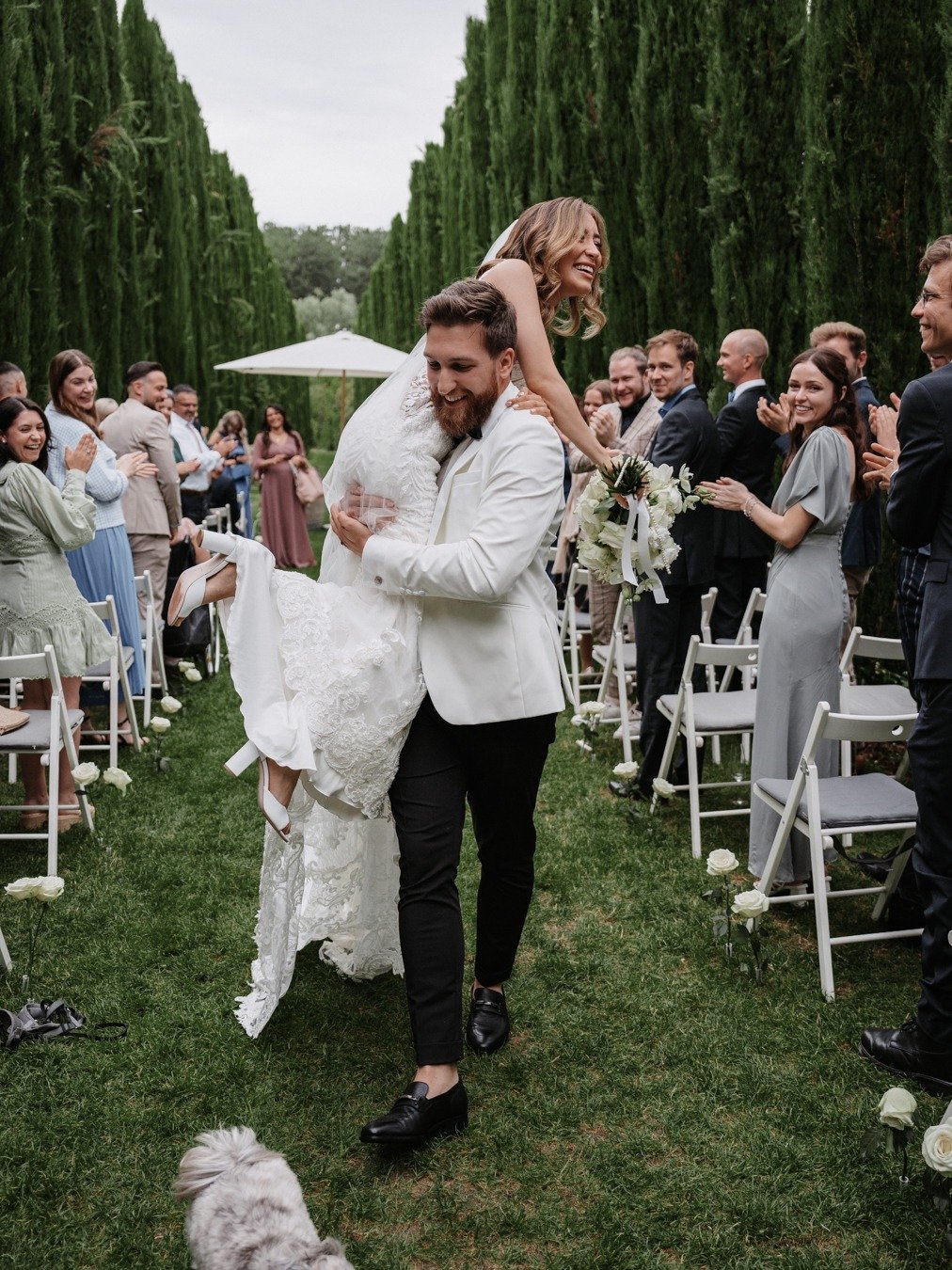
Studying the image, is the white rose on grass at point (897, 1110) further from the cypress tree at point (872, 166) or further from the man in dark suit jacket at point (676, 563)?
the cypress tree at point (872, 166)

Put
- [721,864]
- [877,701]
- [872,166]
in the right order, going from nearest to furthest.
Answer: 1. [721,864]
2. [877,701]
3. [872,166]

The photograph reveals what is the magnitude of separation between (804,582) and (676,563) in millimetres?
1260

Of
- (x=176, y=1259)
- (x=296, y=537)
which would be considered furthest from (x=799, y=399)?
(x=296, y=537)

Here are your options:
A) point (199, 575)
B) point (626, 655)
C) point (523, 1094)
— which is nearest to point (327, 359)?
point (626, 655)

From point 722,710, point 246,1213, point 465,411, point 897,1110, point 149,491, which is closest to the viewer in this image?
point 246,1213

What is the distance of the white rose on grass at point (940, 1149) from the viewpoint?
230 centimetres

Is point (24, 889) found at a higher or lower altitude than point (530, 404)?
lower

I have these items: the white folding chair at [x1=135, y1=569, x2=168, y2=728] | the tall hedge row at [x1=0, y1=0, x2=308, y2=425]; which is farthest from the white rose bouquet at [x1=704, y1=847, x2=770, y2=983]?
the tall hedge row at [x1=0, y1=0, x2=308, y2=425]

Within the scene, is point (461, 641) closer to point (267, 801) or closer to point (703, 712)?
point (267, 801)

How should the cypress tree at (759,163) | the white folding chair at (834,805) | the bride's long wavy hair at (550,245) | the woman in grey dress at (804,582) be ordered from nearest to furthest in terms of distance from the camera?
the bride's long wavy hair at (550,245)
the white folding chair at (834,805)
the woman in grey dress at (804,582)
the cypress tree at (759,163)

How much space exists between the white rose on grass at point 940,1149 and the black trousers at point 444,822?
3.73 ft

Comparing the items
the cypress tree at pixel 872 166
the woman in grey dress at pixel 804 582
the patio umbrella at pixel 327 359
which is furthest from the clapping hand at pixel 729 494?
the patio umbrella at pixel 327 359

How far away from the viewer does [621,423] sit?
759 centimetres

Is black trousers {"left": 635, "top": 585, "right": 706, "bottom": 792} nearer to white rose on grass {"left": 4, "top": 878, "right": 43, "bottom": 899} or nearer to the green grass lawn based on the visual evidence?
the green grass lawn
